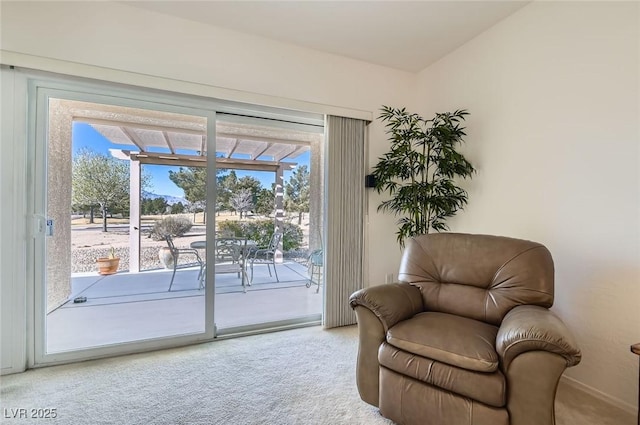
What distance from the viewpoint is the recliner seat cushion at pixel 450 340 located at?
140 centimetres

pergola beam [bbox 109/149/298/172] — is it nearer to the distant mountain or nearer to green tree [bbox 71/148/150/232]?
green tree [bbox 71/148/150/232]

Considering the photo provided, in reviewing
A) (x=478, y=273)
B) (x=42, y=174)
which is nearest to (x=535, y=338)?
(x=478, y=273)

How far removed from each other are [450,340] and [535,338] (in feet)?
1.20

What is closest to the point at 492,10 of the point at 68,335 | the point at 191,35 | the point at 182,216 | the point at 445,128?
the point at 445,128

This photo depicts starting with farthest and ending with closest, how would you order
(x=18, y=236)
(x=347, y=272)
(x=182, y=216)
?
(x=347, y=272), (x=182, y=216), (x=18, y=236)

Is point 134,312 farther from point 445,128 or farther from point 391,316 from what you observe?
point 445,128

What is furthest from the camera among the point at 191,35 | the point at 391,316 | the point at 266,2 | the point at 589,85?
the point at 191,35

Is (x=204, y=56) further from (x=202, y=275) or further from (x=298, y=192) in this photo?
(x=202, y=275)

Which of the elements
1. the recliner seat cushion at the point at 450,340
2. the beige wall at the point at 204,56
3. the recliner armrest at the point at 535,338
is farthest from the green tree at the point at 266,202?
the recliner armrest at the point at 535,338

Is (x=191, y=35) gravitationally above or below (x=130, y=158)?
above

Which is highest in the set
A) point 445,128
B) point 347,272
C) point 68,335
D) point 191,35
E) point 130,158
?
point 191,35

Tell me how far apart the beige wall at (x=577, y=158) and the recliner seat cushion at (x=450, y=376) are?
1160 millimetres

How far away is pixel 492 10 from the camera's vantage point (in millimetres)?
2449

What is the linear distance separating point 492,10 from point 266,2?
186 cm
